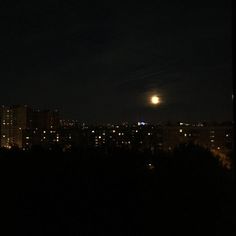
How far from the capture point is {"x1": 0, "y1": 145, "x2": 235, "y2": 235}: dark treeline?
4012 millimetres

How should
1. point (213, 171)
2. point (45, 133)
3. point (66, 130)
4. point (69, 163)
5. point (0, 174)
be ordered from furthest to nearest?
1. point (45, 133)
2. point (66, 130)
3. point (213, 171)
4. point (69, 163)
5. point (0, 174)

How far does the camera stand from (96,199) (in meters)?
4.38

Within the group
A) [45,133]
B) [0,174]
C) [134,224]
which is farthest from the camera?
[45,133]

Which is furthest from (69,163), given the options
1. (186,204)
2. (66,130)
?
(66,130)

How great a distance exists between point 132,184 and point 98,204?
72cm

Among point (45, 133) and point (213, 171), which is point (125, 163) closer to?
point (213, 171)

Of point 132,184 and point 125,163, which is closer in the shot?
point 132,184

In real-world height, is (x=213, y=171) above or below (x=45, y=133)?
below

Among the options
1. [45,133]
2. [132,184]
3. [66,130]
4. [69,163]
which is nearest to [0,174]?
[69,163]

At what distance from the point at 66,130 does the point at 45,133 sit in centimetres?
601

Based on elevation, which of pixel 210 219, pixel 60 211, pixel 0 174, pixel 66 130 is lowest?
pixel 210 219

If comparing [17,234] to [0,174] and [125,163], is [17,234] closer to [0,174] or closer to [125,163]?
[0,174]

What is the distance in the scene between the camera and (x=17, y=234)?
151 inches

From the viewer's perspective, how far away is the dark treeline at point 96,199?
401cm
